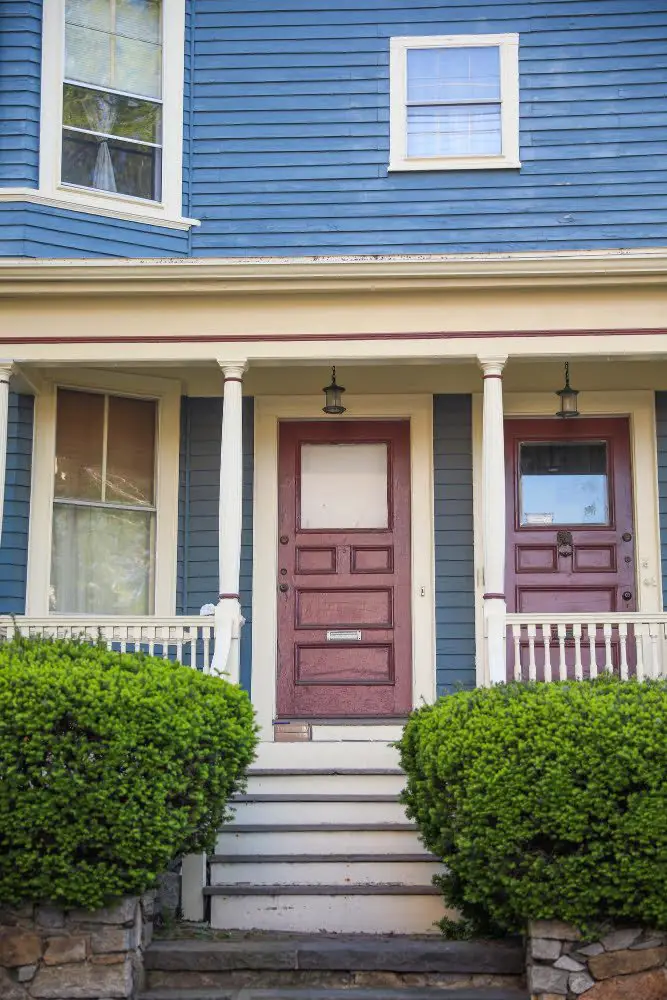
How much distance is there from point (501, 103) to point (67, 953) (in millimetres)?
6403

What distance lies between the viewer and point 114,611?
8625 millimetres

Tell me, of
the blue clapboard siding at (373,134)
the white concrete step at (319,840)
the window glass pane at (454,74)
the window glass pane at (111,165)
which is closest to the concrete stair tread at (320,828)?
the white concrete step at (319,840)

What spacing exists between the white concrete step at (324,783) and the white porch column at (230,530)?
613 millimetres

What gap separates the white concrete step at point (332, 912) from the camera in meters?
6.56

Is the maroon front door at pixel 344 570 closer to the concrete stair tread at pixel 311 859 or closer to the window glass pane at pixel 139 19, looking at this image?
the concrete stair tread at pixel 311 859

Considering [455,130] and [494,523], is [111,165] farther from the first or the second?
[494,523]

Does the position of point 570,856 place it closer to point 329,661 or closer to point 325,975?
point 325,975

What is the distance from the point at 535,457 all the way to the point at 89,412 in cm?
310

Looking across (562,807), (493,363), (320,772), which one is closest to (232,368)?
(493,363)

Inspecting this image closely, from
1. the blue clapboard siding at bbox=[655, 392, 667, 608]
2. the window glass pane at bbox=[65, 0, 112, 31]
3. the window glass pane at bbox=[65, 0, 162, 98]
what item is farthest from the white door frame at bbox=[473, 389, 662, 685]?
the window glass pane at bbox=[65, 0, 112, 31]

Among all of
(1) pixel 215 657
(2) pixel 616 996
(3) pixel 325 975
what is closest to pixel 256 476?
(1) pixel 215 657

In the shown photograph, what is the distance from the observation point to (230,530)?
7648 mm

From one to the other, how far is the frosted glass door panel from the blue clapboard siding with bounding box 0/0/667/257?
4.60 ft

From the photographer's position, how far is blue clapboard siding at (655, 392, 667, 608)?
8617 mm
